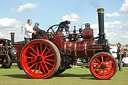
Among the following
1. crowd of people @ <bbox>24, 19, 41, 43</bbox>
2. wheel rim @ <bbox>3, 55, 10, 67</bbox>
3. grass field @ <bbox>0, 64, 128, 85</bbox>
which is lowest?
grass field @ <bbox>0, 64, 128, 85</bbox>

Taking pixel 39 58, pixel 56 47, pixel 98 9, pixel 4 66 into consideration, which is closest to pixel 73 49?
pixel 56 47

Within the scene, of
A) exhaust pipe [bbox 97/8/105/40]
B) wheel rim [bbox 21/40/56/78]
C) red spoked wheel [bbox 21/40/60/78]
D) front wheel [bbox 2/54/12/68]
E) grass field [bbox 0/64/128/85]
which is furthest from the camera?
front wheel [bbox 2/54/12/68]

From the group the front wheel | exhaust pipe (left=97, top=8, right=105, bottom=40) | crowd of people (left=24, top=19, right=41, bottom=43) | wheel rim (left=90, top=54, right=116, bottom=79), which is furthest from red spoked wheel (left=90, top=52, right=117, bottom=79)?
the front wheel

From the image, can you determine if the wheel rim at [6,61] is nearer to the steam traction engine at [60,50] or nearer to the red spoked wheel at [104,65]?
the steam traction engine at [60,50]

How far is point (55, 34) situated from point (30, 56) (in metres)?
1.15

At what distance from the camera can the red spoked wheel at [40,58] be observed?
21.4 feet

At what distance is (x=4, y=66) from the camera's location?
13961 mm

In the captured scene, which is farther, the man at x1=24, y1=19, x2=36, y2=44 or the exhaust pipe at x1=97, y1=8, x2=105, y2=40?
the man at x1=24, y1=19, x2=36, y2=44

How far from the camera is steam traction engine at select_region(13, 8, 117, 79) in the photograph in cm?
667

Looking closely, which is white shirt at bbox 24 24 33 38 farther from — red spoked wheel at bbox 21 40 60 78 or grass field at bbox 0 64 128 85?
grass field at bbox 0 64 128 85

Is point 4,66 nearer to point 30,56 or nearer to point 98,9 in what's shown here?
point 30,56

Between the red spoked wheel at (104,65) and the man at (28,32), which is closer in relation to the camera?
the red spoked wheel at (104,65)

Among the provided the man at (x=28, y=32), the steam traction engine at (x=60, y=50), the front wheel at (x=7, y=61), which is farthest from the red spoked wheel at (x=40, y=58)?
the front wheel at (x=7, y=61)

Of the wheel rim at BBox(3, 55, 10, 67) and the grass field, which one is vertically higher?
the wheel rim at BBox(3, 55, 10, 67)
